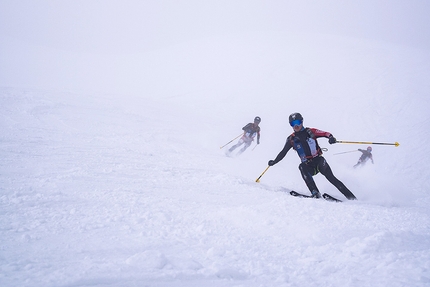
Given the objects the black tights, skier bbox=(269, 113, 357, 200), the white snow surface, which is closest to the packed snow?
the white snow surface

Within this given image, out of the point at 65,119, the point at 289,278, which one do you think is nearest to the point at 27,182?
the point at 289,278

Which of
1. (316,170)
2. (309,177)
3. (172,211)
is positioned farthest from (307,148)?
(172,211)

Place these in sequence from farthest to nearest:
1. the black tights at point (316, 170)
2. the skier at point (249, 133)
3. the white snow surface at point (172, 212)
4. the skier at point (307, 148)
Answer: the skier at point (249, 133)
the skier at point (307, 148)
the black tights at point (316, 170)
the white snow surface at point (172, 212)

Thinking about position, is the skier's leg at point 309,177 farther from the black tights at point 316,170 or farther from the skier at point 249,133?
the skier at point 249,133

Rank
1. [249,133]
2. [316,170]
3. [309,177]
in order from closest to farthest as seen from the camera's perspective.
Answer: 1. [309,177]
2. [316,170]
3. [249,133]

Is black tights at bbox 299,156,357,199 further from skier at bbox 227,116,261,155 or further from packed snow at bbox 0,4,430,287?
skier at bbox 227,116,261,155

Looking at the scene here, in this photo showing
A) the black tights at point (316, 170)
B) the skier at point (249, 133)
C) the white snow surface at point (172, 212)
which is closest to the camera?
the white snow surface at point (172, 212)

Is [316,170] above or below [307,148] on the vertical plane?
below

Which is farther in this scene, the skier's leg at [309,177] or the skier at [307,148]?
the skier at [307,148]

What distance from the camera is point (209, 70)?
39.6m

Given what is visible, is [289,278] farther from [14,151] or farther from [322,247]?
[14,151]

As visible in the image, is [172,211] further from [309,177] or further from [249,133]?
[249,133]

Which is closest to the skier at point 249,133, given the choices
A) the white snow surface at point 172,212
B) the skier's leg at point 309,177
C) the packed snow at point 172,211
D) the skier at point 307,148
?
the packed snow at point 172,211

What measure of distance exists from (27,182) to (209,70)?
3805cm
